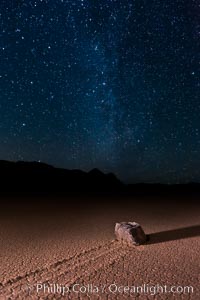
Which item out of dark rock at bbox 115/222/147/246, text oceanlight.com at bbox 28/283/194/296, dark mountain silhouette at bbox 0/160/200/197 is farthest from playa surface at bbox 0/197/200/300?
dark mountain silhouette at bbox 0/160/200/197

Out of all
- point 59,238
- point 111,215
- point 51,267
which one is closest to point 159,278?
point 51,267

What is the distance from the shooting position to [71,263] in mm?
7938

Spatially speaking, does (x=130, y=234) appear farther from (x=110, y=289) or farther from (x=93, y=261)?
(x=110, y=289)

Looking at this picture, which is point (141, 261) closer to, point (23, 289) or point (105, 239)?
point (105, 239)

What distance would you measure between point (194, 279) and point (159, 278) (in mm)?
804

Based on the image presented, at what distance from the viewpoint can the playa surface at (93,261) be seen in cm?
637

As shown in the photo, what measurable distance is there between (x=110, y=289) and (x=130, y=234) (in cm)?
340

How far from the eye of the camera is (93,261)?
8.10 m

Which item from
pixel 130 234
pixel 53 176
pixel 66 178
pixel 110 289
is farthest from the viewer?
pixel 66 178

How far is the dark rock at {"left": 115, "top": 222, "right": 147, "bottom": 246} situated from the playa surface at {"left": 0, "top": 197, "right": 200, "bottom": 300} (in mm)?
217

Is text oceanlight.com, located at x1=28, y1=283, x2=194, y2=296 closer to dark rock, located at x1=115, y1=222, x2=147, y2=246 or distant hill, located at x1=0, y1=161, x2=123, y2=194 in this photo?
dark rock, located at x1=115, y1=222, x2=147, y2=246

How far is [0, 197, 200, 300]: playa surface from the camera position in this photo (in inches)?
251

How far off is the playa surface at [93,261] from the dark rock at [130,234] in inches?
8.5

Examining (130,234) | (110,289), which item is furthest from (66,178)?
(110,289)
